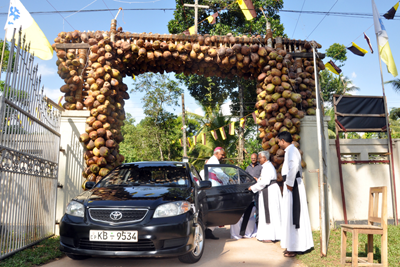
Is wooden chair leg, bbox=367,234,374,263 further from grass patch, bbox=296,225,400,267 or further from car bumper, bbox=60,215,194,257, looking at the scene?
car bumper, bbox=60,215,194,257

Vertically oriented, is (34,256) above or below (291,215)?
below

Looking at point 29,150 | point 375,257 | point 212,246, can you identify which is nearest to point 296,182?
point 375,257

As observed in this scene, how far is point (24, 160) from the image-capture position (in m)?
5.24

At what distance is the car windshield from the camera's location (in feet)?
17.6

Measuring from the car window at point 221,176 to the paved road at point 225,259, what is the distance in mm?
1216

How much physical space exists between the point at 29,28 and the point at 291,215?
6.64 meters

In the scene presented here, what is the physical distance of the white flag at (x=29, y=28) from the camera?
688 centimetres

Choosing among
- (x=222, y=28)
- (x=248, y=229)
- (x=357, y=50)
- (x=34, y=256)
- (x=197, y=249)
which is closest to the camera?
(x=197, y=249)

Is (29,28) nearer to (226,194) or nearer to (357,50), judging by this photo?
(226,194)

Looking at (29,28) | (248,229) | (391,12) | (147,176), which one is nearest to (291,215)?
(248,229)

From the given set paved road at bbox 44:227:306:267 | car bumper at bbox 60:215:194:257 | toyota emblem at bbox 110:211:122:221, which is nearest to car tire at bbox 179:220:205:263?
paved road at bbox 44:227:306:267

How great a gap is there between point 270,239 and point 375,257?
2.05m

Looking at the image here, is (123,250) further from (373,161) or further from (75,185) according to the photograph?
(373,161)

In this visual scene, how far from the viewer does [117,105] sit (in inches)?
316
